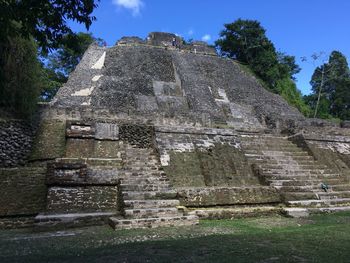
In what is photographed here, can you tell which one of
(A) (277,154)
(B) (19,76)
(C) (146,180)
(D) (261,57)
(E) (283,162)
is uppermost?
(D) (261,57)

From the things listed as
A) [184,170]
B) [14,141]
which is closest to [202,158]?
[184,170]

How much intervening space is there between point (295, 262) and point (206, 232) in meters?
2.42

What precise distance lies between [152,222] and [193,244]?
5.89 feet

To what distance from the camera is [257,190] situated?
28.4 feet

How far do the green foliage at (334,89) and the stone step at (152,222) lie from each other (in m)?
26.2

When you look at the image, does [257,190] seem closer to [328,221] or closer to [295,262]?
[328,221]

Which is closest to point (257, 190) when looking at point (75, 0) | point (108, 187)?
point (108, 187)

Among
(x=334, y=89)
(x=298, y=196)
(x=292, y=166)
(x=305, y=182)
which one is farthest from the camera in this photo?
(x=334, y=89)

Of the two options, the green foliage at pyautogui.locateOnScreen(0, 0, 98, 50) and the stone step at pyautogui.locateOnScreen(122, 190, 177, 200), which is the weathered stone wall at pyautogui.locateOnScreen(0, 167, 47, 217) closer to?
the stone step at pyautogui.locateOnScreen(122, 190, 177, 200)

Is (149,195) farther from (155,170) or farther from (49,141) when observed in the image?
(49,141)

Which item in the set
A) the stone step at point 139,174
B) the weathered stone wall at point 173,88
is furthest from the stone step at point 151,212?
the weathered stone wall at point 173,88

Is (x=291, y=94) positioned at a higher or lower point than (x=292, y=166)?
higher

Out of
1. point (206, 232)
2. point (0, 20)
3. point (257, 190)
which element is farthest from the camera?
point (257, 190)

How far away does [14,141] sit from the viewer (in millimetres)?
9484
